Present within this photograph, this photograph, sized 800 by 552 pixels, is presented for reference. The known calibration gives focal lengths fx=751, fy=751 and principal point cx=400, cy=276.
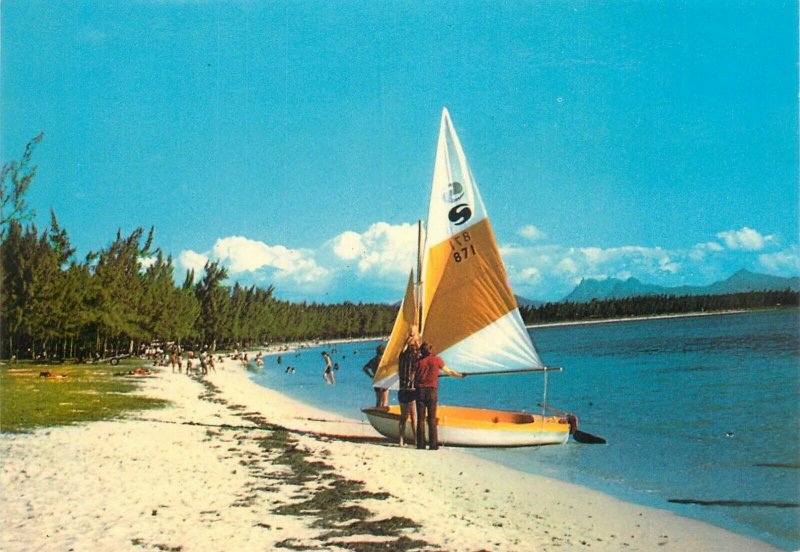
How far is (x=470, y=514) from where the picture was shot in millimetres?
10195

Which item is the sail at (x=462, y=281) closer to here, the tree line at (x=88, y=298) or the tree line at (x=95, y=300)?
the tree line at (x=88, y=298)

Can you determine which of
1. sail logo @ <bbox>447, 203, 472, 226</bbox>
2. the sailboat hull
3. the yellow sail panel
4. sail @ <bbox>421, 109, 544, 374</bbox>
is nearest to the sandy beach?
the sailboat hull

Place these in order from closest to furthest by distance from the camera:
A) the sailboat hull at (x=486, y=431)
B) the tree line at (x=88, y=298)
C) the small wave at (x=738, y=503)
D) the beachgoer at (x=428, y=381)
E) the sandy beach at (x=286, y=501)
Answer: the sandy beach at (x=286, y=501), the small wave at (x=738, y=503), the beachgoer at (x=428, y=381), the sailboat hull at (x=486, y=431), the tree line at (x=88, y=298)

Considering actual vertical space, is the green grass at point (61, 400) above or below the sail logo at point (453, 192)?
below

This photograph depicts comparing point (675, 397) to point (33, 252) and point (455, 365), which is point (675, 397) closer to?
point (455, 365)

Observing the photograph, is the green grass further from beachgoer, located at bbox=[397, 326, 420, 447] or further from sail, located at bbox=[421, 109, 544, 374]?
sail, located at bbox=[421, 109, 544, 374]

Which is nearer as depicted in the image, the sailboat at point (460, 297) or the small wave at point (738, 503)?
the small wave at point (738, 503)

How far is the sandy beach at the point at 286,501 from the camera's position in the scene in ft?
27.4

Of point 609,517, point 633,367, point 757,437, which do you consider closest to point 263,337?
point 633,367

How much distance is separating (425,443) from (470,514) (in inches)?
205

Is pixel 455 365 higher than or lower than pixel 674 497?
higher

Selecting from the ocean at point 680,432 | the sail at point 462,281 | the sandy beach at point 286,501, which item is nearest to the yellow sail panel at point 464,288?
the sail at point 462,281

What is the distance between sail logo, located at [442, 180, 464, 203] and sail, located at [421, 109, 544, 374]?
0.01 meters

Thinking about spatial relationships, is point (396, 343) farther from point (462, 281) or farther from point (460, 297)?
point (462, 281)
